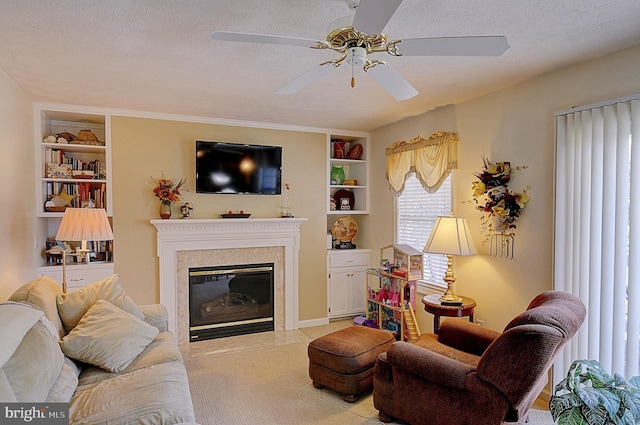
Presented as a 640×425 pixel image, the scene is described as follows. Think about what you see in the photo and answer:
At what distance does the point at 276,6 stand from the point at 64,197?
11.0 feet

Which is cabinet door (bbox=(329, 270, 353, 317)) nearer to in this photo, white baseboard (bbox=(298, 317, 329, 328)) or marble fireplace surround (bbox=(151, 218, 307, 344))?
white baseboard (bbox=(298, 317, 329, 328))

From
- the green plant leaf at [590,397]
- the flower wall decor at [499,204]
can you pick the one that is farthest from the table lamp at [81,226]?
the green plant leaf at [590,397]

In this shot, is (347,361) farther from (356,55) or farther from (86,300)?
(356,55)

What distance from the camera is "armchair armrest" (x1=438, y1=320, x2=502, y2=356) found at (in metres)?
2.80

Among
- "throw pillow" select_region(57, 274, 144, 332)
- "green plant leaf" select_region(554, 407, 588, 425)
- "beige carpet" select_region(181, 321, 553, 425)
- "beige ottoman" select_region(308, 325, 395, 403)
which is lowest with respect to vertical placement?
"beige carpet" select_region(181, 321, 553, 425)

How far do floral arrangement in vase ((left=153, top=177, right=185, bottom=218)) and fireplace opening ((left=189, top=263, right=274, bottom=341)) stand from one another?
28.5 inches

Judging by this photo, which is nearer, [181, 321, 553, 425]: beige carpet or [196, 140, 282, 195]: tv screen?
[181, 321, 553, 425]: beige carpet

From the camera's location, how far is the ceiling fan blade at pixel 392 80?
6.73ft

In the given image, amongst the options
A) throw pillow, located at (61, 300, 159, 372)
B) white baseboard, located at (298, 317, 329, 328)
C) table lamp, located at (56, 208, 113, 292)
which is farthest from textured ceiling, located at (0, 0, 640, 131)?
white baseboard, located at (298, 317, 329, 328)

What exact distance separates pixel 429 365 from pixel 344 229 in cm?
305

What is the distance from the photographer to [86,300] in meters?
2.80

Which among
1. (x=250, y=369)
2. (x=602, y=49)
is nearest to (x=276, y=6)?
(x=602, y=49)

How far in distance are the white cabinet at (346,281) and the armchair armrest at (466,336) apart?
213cm

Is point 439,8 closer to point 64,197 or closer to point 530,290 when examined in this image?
point 530,290
